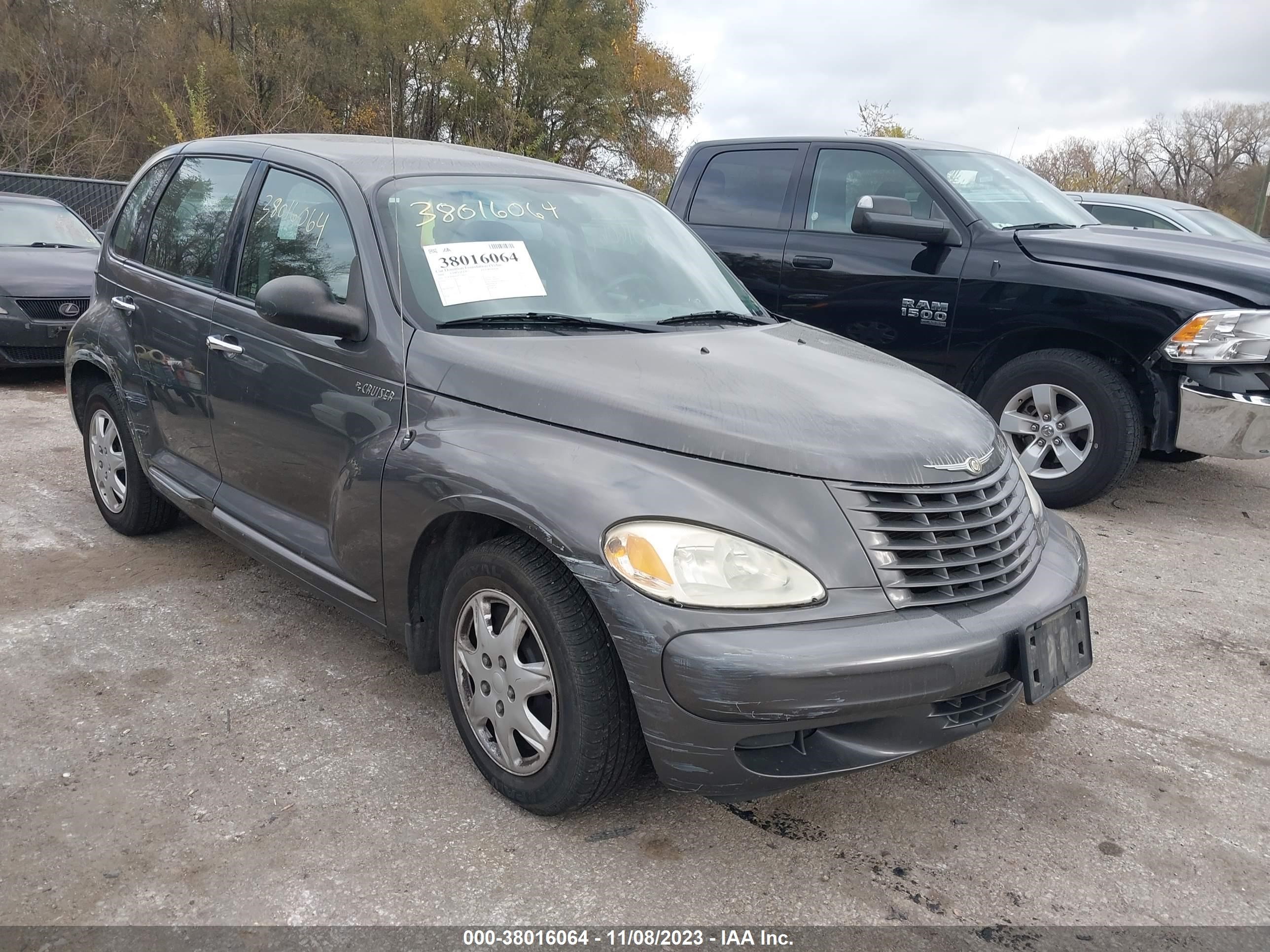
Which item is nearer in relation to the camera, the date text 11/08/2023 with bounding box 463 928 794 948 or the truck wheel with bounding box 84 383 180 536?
the date text 11/08/2023 with bounding box 463 928 794 948

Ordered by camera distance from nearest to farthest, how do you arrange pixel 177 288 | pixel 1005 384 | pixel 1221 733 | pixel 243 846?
pixel 243 846 < pixel 1221 733 < pixel 177 288 < pixel 1005 384

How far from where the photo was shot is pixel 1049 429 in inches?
213

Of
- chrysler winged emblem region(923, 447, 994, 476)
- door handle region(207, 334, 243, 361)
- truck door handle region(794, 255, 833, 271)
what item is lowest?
chrysler winged emblem region(923, 447, 994, 476)

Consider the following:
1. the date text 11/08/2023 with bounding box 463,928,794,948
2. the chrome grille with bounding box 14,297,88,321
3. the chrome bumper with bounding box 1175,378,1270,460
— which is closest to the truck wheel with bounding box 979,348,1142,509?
the chrome bumper with bounding box 1175,378,1270,460

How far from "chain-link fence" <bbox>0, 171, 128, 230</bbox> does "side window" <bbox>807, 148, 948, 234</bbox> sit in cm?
1216

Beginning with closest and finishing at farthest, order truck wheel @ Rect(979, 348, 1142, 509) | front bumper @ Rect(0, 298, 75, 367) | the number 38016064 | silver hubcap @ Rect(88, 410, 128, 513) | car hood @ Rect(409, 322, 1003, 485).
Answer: car hood @ Rect(409, 322, 1003, 485) < the number 38016064 < silver hubcap @ Rect(88, 410, 128, 513) < truck wheel @ Rect(979, 348, 1142, 509) < front bumper @ Rect(0, 298, 75, 367)

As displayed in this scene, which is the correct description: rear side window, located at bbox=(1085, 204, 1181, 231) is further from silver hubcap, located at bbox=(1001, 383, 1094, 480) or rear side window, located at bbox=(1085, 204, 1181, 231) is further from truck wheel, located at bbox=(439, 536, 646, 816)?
truck wheel, located at bbox=(439, 536, 646, 816)

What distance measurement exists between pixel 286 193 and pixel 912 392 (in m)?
2.18

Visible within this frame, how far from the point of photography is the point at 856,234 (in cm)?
599

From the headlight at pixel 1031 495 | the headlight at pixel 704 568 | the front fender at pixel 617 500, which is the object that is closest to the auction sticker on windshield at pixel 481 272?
the front fender at pixel 617 500

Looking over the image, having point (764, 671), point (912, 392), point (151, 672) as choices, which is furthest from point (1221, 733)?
point (151, 672)

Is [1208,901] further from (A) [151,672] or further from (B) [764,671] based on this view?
(A) [151,672]

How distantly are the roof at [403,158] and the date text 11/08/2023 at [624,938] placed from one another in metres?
2.19

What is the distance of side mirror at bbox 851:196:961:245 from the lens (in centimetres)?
541
